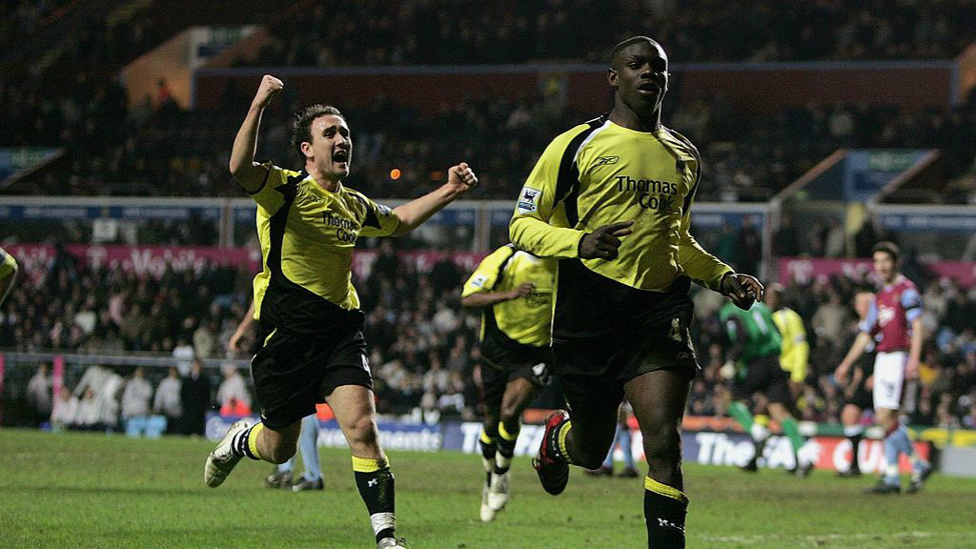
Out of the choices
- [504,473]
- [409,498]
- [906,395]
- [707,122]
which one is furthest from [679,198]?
[707,122]

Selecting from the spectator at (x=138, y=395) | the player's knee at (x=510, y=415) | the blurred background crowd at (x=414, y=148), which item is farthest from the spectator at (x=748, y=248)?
the player's knee at (x=510, y=415)

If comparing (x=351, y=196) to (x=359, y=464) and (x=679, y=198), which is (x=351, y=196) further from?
(x=679, y=198)

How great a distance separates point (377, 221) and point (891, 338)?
8259 mm

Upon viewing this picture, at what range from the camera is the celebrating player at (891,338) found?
14789mm

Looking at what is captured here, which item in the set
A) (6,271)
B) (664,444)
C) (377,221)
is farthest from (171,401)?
(664,444)

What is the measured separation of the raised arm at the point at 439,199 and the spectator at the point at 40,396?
1835cm

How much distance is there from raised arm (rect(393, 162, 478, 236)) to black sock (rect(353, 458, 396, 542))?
165 cm

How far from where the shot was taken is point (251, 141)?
286 inches

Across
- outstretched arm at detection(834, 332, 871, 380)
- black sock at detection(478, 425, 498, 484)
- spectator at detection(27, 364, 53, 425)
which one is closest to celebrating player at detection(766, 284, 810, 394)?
outstretched arm at detection(834, 332, 871, 380)

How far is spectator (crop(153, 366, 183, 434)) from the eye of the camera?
2445 cm

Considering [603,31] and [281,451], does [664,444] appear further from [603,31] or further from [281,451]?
[603,31]

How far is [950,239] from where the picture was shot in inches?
932

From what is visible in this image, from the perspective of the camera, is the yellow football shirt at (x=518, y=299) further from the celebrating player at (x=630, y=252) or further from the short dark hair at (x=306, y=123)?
the celebrating player at (x=630, y=252)

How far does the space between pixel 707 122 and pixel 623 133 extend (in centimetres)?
2596
